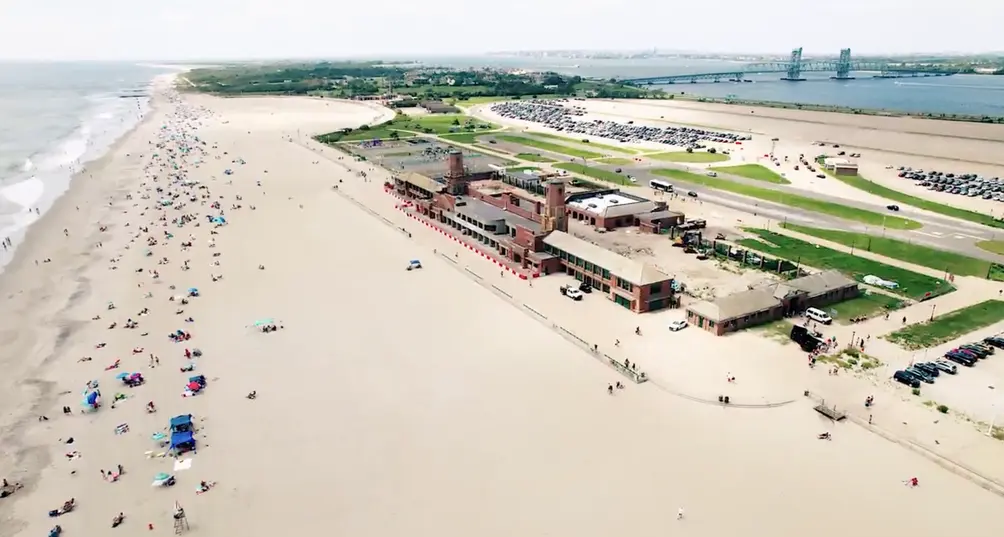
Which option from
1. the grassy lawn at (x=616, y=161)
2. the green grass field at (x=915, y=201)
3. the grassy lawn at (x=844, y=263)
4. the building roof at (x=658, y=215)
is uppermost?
the grassy lawn at (x=616, y=161)

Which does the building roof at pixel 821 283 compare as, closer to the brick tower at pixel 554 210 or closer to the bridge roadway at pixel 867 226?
the brick tower at pixel 554 210

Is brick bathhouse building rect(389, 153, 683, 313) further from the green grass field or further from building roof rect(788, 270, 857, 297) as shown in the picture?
the green grass field

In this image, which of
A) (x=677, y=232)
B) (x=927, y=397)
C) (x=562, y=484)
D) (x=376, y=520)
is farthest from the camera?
(x=677, y=232)

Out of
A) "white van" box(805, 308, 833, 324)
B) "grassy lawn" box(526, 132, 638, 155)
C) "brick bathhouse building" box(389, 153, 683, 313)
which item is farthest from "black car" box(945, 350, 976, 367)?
"grassy lawn" box(526, 132, 638, 155)

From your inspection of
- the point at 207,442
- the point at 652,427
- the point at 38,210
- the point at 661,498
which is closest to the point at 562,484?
the point at 661,498

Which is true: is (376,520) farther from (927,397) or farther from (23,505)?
(927,397)

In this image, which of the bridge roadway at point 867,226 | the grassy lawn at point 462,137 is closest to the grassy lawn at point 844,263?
the bridge roadway at point 867,226

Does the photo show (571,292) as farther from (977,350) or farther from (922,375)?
(977,350)
